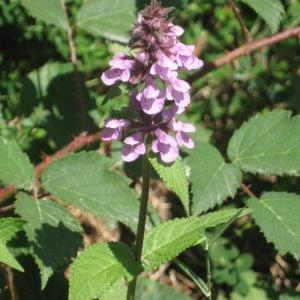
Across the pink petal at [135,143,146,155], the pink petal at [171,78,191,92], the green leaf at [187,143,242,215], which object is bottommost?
the green leaf at [187,143,242,215]

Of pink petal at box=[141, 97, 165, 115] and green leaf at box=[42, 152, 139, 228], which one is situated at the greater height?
pink petal at box=[141, 97, 165, 115]

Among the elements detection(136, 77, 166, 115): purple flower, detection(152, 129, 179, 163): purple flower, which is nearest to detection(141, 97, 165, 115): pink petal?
detection(136, 77, 166, 115): purple flower

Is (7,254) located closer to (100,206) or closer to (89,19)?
(100,206)

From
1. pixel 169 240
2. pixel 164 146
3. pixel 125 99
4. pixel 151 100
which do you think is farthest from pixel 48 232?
pixel 125 99

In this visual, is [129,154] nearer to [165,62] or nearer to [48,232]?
[165,62]

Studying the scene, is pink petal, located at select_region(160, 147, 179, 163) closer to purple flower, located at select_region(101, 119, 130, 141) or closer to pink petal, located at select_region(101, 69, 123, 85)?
purple flower, located at select_region(101, 119, 130, 141)

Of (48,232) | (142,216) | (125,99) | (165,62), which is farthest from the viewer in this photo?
(125,99)
